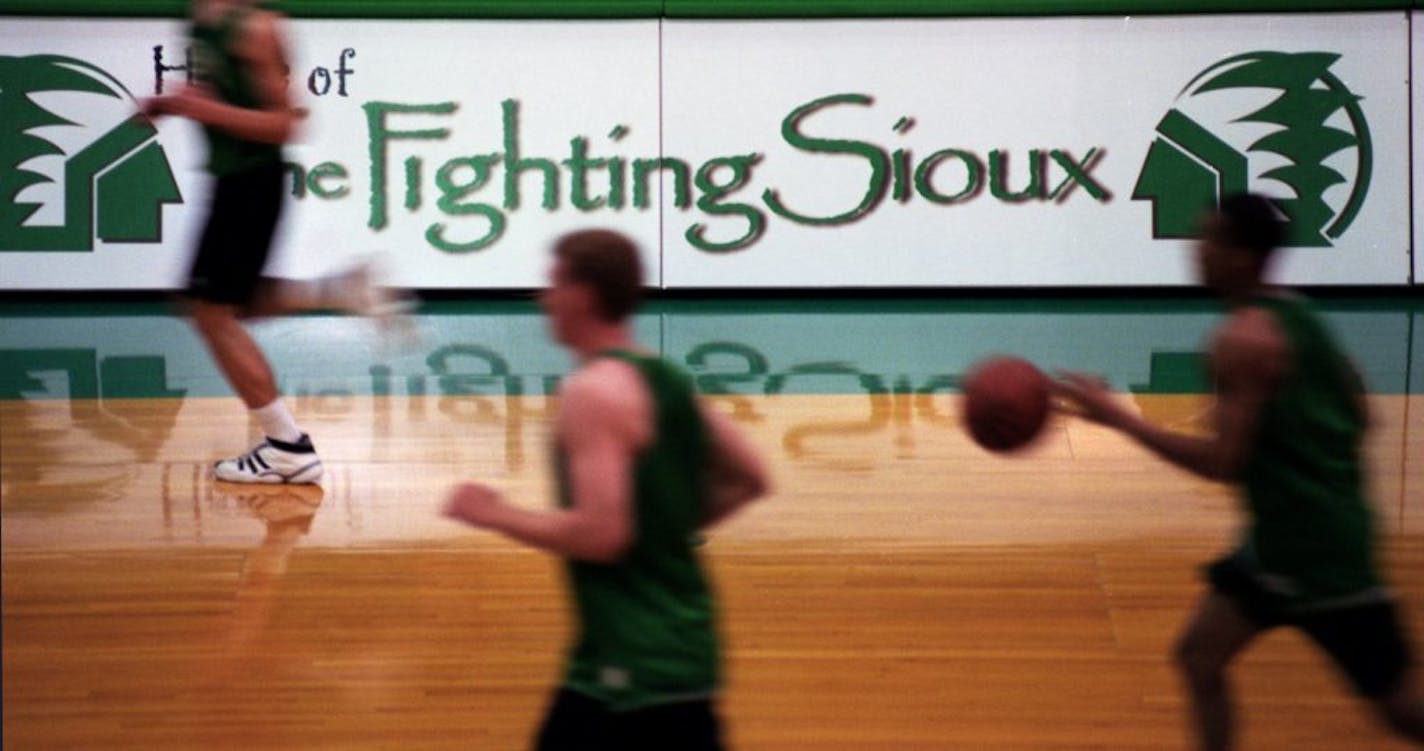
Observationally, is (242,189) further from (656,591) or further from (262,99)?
(656,591)

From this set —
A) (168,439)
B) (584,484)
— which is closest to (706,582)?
(584,484)

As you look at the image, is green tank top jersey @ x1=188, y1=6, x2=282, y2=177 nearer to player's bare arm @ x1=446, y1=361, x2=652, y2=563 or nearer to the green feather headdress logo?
player's bare arm @ x1=446, y1=361, x2=652, y2=563

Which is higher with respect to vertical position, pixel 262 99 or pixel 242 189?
pixel 262 99

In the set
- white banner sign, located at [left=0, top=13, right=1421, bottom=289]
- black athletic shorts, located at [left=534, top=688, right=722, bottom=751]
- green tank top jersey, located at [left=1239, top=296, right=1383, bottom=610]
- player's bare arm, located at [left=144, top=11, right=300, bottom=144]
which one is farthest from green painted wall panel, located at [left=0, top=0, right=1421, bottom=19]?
black athletic shorts, located at [left=534, top=688, right=722, bottom=751]

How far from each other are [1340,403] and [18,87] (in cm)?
1030

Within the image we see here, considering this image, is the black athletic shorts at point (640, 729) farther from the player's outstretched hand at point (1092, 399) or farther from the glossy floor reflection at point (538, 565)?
the glossy floor reflection at point (538, 565)

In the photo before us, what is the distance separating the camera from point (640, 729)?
11.1 ft

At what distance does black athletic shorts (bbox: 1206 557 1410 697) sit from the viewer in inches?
157

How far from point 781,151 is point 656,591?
9655mm

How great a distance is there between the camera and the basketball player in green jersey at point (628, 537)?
3.33 m

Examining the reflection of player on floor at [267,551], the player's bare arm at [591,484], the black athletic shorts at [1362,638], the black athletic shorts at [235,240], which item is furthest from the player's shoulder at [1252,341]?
the black athletic shorts at [235,240]

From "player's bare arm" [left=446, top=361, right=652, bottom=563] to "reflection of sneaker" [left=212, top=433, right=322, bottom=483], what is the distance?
14.4 feet

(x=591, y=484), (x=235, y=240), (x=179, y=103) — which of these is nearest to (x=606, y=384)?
(x=591, y=484)

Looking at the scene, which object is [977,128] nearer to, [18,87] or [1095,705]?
[18,87]
